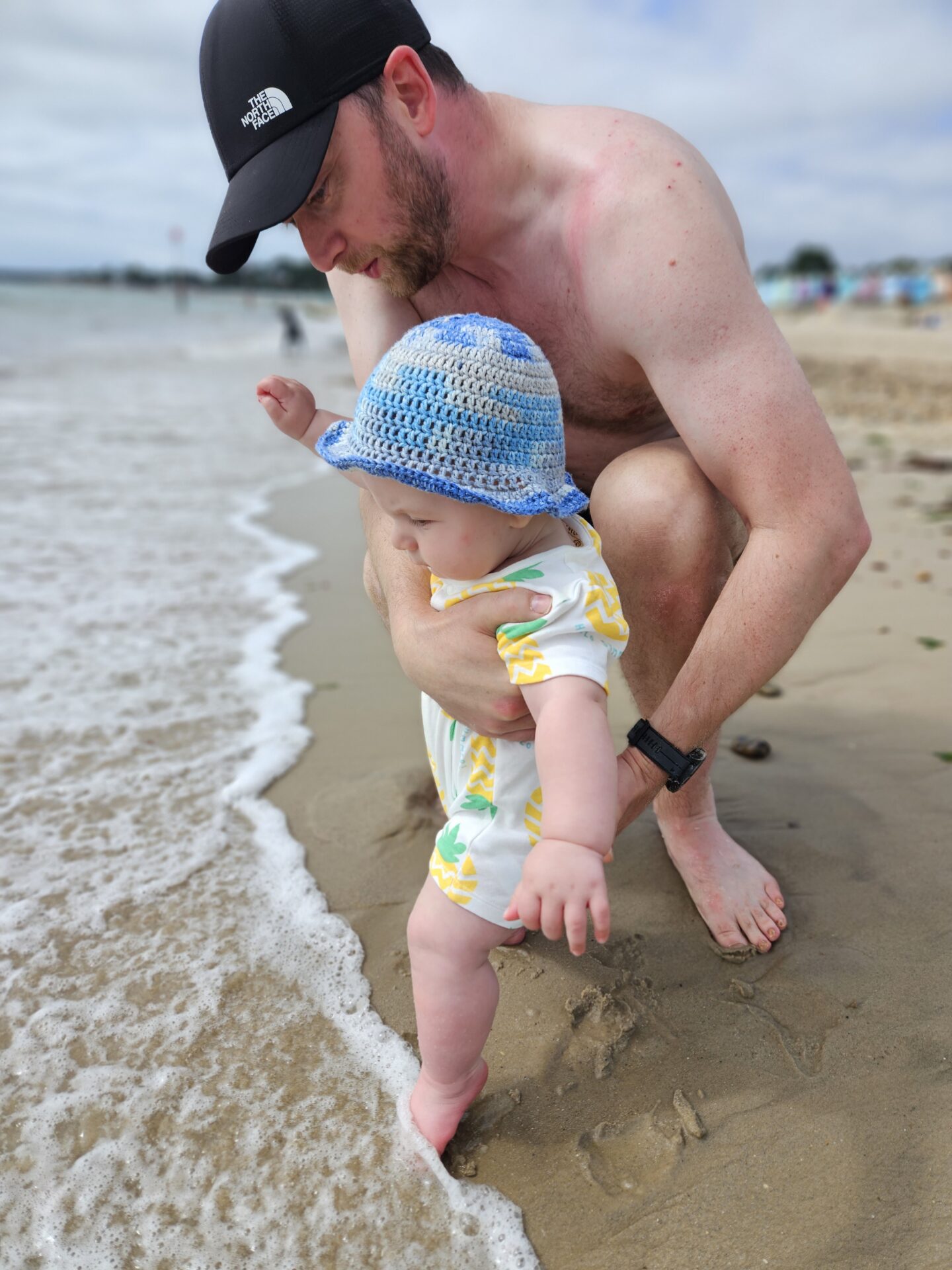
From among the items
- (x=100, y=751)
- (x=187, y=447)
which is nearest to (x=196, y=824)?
(x=100, y=751)

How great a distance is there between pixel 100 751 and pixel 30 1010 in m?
1.10

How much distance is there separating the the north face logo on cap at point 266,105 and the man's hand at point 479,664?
1.13 meters

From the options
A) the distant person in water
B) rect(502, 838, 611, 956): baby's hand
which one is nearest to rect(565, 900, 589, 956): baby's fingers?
rect(502, 838, 611, 956): baby's hand

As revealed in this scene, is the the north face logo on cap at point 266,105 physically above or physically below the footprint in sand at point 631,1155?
above

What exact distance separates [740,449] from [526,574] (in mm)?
571

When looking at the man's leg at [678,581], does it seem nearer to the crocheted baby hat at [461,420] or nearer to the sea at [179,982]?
the crocheted baby hat at [461,420]

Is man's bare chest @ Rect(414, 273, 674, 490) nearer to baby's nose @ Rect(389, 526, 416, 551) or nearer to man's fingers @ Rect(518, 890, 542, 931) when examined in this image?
baby's nose @ Rect(389, 526, 416, 551)

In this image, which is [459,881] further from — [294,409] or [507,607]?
[294,409]

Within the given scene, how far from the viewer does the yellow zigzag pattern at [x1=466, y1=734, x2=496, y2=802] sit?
5.63ft

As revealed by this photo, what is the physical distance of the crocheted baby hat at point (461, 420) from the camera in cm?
155

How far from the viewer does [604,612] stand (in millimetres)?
1614

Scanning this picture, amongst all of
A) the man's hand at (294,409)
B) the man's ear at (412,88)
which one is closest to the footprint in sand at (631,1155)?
the man's hand at (294,409)

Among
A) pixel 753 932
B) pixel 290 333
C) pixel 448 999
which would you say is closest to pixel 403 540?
pixel 448 999

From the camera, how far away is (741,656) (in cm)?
192
